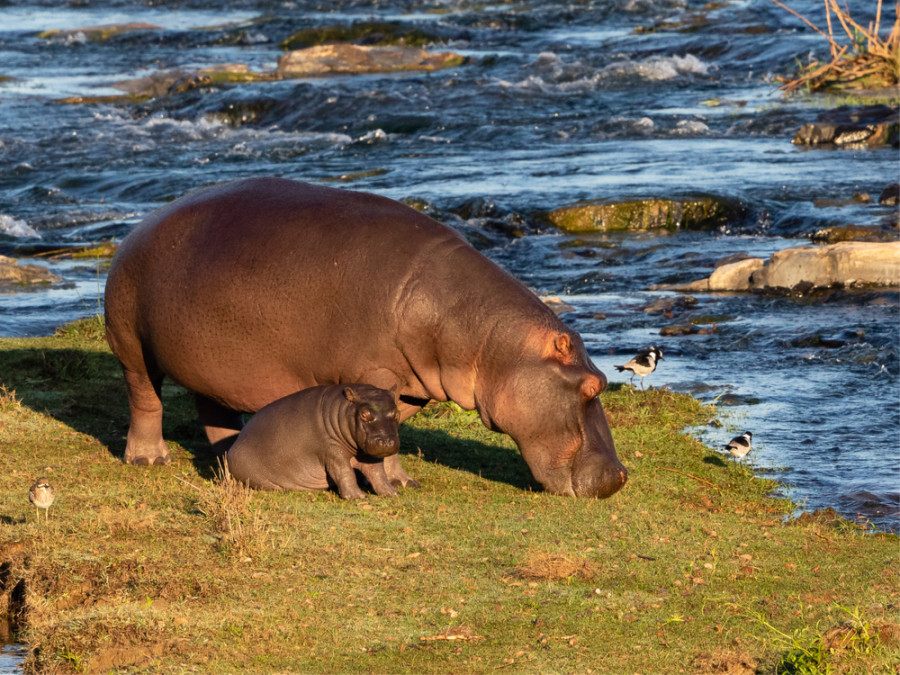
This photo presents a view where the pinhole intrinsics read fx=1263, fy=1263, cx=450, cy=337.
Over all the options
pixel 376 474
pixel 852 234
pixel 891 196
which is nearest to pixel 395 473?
pixel 376 474

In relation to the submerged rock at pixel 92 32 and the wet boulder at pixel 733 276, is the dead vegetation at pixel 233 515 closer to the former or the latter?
the wet boulder at pixel 733 276

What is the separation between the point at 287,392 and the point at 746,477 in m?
2.89

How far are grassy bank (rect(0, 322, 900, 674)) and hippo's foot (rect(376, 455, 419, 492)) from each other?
12 cm

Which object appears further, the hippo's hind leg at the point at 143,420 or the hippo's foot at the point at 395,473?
the hippo's hind leg at the point at 143,420

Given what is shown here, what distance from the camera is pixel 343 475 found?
6441mm

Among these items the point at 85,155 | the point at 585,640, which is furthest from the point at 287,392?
the point at 85,155

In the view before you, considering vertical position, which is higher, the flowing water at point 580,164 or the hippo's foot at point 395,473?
the hippo's foot at point 395,473

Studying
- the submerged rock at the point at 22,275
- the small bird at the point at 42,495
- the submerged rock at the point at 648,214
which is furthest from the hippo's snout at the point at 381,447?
the submerged rock at the point at 648,214

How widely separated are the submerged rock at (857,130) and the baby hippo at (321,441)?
1532cm

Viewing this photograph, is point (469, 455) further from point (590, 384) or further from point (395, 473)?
point (590, 384)

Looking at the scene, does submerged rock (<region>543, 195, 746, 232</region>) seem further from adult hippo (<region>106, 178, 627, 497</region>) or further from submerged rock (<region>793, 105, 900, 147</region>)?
adult hippo (<region>106, 178, 627, 497</region>)

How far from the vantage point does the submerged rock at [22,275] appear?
46.0 ft

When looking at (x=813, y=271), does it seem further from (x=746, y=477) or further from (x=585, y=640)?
(x=585, y=640)

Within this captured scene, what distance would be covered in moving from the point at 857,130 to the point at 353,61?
1362cm
